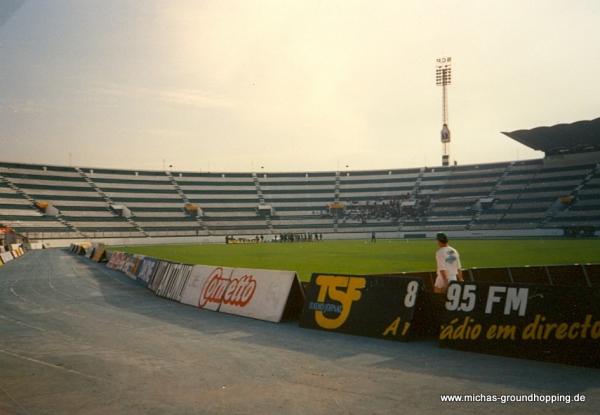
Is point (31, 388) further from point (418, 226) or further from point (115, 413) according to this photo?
point (418, 226)

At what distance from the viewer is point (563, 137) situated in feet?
290

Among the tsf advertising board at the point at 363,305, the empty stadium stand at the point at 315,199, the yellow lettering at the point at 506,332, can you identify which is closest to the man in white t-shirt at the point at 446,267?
the tsf advertising board at the point at 363,305

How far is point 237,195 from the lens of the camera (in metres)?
116

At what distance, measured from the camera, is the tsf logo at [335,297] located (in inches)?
462

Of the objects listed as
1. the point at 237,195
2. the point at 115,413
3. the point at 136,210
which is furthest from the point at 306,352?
the point at 237,195

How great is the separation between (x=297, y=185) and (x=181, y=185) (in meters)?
26.4

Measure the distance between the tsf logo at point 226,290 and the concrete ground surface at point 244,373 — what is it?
4.15 ft

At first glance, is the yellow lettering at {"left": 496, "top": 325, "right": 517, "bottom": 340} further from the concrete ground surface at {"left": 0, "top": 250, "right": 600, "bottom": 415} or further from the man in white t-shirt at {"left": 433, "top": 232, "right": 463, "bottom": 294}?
the man in white t-shirt at {"left": 433, "top": 232, "right": 463, "bottom": 294}

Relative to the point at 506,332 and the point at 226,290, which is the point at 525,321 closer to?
the point at 506,332

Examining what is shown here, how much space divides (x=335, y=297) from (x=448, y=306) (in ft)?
9.85

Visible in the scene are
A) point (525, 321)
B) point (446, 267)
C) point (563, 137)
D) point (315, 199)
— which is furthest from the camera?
point (315, 199)

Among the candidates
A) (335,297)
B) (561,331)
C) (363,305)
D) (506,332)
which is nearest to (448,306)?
(506,332)

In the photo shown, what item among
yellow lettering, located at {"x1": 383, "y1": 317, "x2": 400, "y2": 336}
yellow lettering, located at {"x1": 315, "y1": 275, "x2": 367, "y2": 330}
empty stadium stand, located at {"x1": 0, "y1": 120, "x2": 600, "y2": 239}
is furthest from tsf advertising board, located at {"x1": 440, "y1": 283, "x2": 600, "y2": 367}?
empty stadium stand, located at {"x1": 0, "y1": 120, "x2": 600, "y2": 239}

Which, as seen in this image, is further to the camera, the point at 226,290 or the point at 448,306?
the point at 226,290
